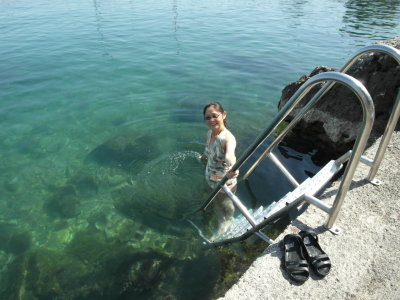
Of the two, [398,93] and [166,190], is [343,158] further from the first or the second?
[166,190]

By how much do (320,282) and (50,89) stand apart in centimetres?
960

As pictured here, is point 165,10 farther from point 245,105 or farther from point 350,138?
point 350,138

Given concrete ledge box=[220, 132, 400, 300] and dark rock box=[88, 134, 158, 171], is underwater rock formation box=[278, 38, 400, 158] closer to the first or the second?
concrete ledge box=[220, 132, 400, 300]

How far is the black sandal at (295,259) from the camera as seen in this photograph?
7.75 ft

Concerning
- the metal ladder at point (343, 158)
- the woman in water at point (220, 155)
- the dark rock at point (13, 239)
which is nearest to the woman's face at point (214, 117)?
the woman in water at point (220, 155)

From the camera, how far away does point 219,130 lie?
4145mm

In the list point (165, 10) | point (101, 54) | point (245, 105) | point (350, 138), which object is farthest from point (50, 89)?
point (165, 10)

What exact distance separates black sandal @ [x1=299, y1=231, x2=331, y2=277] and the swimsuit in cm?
170

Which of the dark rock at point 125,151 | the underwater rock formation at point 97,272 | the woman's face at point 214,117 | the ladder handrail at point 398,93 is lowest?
the underwater rock formation at point 97,272

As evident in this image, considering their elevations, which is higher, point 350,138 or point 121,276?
point 350,138

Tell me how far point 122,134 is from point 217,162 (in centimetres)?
359

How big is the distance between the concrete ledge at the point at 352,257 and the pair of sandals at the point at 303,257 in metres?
0.06

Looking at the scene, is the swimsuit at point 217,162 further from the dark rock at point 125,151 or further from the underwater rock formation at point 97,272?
the dark rock at point 125,151

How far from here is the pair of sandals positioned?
2.37 m
